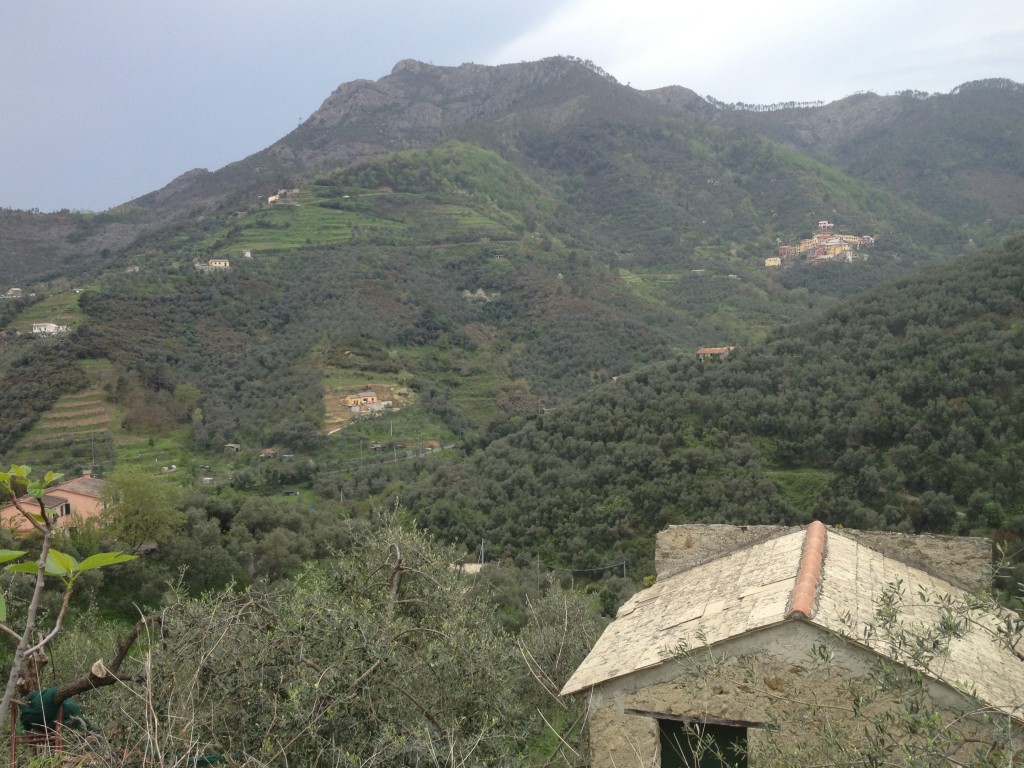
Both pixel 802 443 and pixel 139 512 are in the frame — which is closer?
pixel 139 512

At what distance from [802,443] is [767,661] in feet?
75.8

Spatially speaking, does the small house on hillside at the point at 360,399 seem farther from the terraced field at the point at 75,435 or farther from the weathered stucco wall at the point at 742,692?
the weathered stucco wall at the point at 742,692

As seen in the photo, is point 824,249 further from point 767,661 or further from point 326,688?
point 326,688

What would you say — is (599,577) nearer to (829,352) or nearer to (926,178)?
(829,352)

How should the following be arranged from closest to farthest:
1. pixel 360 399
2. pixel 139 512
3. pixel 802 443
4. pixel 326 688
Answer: pixel 326 688, pixel 139 512, pixel 802 443, pixel 360 399

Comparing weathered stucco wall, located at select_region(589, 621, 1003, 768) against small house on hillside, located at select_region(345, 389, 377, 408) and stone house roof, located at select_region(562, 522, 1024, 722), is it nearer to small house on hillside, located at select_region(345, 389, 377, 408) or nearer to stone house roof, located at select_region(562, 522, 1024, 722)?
stone house roof, located at select_region(562, 522, 1024, 722)

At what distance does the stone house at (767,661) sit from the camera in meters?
5.70

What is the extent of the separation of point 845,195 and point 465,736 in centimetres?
14950

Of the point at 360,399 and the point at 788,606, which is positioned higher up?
the point at 788,606

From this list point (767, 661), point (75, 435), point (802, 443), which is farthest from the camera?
point (75, 435)

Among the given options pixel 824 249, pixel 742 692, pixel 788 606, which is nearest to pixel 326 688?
pixel 742 692

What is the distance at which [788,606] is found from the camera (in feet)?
21.3

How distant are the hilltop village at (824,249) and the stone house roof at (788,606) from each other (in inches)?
4020

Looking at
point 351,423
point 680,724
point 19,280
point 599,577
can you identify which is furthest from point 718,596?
point 19,280
